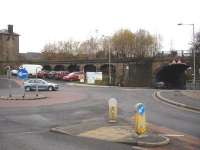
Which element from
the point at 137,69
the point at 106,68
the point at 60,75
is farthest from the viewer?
the point at 106,68

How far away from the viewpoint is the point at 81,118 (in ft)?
82.5

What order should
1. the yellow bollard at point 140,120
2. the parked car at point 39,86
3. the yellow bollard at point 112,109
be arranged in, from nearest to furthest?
the yellow bollard at point 140,120 → the yellow bollard at point 112,109 → the parked car at point 39,86

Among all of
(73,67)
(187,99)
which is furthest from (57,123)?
(73,67)

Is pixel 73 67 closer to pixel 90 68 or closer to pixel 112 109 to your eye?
pixel 90 68

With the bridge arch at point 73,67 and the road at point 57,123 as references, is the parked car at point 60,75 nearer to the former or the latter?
the bridge arch at point 73,67

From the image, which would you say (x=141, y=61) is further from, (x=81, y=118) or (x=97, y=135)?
(x=97, y=135)

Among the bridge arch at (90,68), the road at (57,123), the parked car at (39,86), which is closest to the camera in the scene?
the road at (57,123)

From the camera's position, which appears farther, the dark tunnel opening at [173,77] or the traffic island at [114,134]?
the dark tunnel opening at [173,77]

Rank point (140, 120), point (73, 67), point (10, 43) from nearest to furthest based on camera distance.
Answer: point (140, 120)
point (73, 67)
point (10, 43)

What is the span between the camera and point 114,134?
17953 millimetres

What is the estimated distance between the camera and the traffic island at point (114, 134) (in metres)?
A: 16.0

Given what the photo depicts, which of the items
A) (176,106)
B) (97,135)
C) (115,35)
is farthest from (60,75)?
(97,135)

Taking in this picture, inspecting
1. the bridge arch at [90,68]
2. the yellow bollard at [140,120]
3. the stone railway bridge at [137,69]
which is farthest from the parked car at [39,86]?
the bridge arch at [90,68]

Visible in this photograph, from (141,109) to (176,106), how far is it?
53.6 ft
